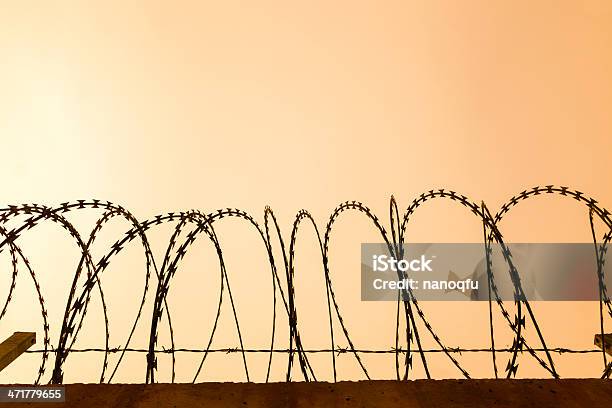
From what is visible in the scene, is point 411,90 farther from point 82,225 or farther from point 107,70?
point 82,225

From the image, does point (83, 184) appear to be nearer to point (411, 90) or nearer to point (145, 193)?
point (145, 193)

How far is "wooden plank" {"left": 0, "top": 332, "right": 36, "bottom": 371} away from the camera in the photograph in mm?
2596

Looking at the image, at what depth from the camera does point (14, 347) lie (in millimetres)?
2705

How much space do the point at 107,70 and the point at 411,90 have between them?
13.9 feet

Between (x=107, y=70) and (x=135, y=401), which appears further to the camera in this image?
(x=107, y=70)

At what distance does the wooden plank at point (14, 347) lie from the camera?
8.52ft

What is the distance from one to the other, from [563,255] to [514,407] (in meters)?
6.67

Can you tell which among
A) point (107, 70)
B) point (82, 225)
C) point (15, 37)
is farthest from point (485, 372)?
point (15, 37)

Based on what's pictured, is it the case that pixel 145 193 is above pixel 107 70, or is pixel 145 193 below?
below

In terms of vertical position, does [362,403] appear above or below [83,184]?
below

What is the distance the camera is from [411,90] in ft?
24.9

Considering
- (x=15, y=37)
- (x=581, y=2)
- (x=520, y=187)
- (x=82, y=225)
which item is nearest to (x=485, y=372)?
(x=520, y=187)

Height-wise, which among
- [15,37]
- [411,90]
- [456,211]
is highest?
[15,37]

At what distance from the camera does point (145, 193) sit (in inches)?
301
